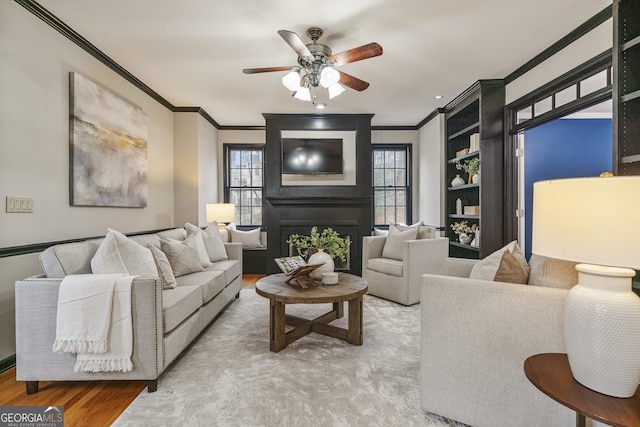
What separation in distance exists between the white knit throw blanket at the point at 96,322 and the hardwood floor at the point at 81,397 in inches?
6.5

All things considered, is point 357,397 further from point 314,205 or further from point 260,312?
point 314,205

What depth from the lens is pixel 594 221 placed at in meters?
1.02

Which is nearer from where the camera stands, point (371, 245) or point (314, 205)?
point (371, 245)

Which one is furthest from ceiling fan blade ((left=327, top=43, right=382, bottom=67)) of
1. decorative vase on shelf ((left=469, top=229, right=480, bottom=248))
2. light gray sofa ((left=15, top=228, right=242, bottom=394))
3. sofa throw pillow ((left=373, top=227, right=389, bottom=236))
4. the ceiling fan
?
sofa throw pillow ((left=373, top=227, right=389, bottom=236))

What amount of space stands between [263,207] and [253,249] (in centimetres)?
90

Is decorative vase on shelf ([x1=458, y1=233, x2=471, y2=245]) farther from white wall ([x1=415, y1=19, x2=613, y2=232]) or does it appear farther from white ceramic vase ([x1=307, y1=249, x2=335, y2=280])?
white ceramic vase ([x1=307, y1=249, x2=335, y2=280])

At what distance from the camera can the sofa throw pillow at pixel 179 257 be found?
299cm

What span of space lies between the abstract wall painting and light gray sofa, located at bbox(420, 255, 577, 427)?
2990 millimetres

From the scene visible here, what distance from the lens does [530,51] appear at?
3135mm

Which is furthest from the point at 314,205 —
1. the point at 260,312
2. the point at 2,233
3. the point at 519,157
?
the point at 2,233

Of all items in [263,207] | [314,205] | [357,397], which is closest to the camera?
[357,397]

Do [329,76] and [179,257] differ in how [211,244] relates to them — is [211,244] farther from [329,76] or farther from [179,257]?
[329,76]

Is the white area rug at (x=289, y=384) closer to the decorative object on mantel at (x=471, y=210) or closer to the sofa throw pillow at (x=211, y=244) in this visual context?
the sofa throw pillow at (x=211, y=244)

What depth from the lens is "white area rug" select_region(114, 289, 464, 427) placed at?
1.67m
